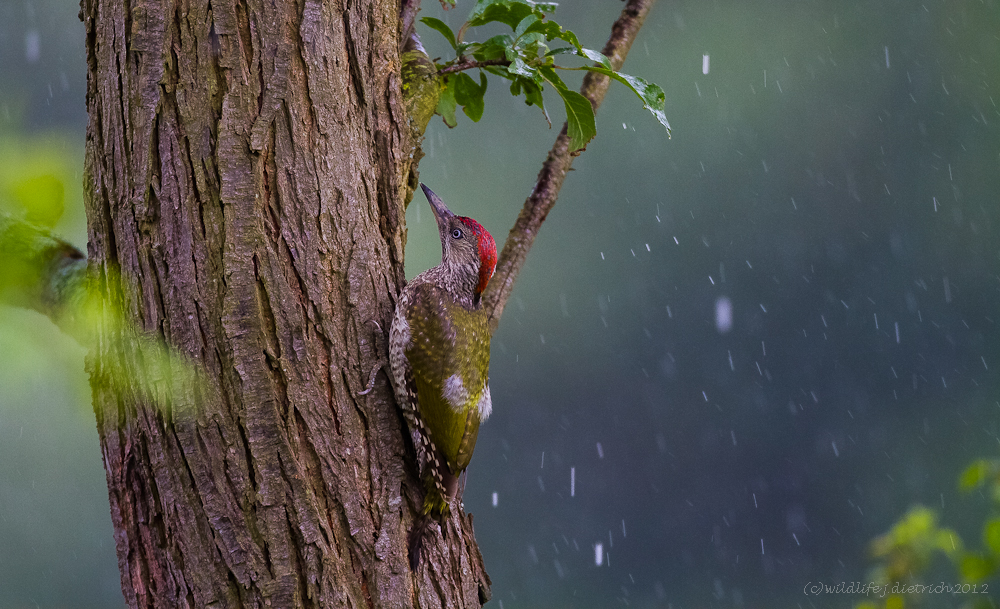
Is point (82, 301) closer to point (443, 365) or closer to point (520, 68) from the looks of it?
point (443, 365)

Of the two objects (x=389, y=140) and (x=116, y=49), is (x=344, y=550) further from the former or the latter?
(x=116, y=49)

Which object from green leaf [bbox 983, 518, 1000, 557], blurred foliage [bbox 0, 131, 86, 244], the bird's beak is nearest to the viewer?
blurred foliage [bbox 0, 131, 86, 244]

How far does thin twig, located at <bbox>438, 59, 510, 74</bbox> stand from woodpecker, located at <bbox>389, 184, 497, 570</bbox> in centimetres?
48

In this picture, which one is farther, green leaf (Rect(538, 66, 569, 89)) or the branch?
the branch

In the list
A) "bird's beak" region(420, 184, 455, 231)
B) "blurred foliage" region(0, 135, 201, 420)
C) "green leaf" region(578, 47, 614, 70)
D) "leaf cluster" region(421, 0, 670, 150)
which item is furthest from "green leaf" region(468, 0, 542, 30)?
"blurred foliage" region(0, 135, 201, 420)

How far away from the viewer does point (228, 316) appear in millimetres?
1234

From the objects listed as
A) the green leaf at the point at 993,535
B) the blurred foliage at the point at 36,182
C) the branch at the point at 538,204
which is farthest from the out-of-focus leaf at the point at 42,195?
the green leaf at the point at 993,535

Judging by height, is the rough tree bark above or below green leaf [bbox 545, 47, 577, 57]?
below

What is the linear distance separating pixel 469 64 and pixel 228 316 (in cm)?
79

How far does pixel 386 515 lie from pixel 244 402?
0.32m

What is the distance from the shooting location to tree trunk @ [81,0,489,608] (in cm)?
122

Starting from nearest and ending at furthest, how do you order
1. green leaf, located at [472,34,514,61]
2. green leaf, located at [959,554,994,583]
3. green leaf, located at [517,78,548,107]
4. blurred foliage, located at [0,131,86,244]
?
blurred foliage, located at [0,131,86,244] → green leaf, located at [472,34,514,61] → green leaf, located at [517,78,548,107] → green leaf, located at [959,554,994,583]

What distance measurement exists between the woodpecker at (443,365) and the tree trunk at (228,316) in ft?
0.38

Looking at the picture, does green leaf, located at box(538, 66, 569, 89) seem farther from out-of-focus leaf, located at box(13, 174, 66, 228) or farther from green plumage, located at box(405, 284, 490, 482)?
out-of-focus leaf, located at box(13, 174, 66, 228)
